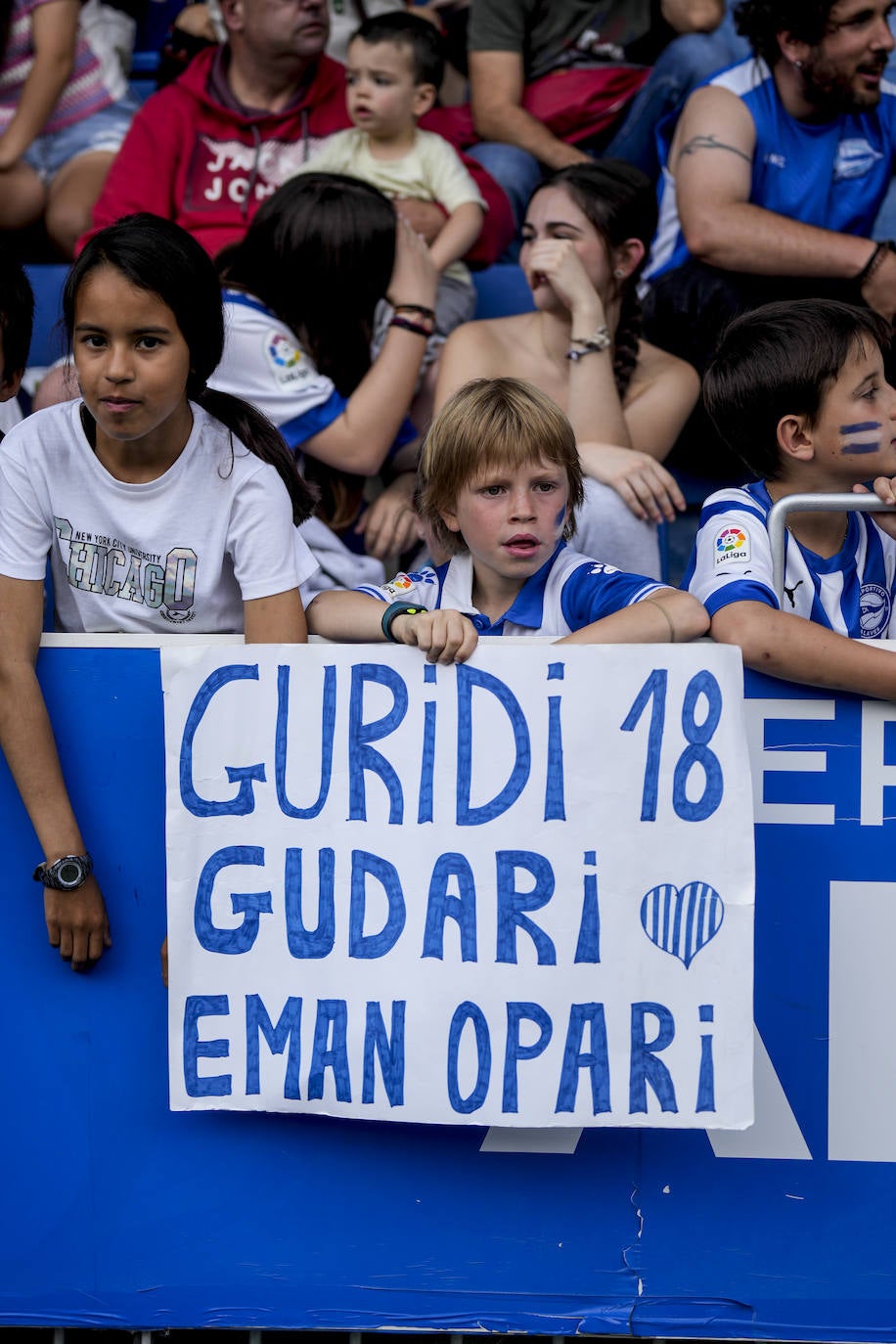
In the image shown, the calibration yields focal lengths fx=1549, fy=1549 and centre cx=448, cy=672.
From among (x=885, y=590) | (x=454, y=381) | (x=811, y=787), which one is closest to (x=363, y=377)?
(x=454, y=381)

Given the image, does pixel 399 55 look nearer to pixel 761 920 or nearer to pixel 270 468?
pixel 270 468

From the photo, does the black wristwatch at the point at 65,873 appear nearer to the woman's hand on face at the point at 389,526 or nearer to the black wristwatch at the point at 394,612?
the black wristwatch at the point at 394,612

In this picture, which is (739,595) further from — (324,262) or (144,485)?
(324,262)

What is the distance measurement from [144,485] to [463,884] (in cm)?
86

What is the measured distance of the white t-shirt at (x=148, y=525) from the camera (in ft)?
8.31

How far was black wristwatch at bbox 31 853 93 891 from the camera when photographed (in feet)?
7.59

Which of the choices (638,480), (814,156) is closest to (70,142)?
(814,156)

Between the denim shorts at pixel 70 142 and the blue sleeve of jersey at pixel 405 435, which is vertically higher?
the denim shorts at pixel 70 142

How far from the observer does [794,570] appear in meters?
2.64

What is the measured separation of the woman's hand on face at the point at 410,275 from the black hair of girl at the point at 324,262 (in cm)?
3

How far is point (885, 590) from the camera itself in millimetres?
2740

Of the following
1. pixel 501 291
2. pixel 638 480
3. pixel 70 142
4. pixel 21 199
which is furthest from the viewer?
pixel 70 142

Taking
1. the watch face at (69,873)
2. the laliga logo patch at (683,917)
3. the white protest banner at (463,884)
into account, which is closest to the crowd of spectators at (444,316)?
the watch face at (69,873)

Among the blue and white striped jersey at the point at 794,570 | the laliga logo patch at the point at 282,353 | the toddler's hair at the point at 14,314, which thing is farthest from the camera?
the laliga logo patch at the point at 282,353
